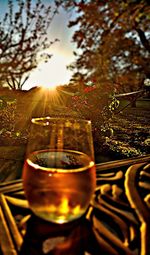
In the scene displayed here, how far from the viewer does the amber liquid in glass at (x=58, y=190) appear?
0.78m

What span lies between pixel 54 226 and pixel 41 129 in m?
0.31

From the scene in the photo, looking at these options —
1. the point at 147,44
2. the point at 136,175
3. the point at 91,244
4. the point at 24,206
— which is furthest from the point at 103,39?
the point at 91,244

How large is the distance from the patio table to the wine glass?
0.05 meters

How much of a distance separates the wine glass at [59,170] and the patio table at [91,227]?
5 centimetres

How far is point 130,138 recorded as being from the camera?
770cm

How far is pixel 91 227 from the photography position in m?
0.87

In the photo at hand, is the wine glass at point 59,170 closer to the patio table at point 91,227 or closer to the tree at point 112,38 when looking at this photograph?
the patio table at point 91,227

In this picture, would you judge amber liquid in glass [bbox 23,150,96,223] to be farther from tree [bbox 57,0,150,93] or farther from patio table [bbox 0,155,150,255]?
tree [bbox 57,0,150,93]

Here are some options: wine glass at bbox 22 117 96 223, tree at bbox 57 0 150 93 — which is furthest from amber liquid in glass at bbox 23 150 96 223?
tree at bbox 57 0 150 93

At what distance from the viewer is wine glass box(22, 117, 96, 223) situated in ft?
2.56

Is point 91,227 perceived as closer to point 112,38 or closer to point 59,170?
point 59,170

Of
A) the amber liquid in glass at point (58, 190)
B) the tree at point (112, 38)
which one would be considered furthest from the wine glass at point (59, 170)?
→ the tree at point (112, 38)

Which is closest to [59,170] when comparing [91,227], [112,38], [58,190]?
[58,190]

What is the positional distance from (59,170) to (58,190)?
0.19 feet
